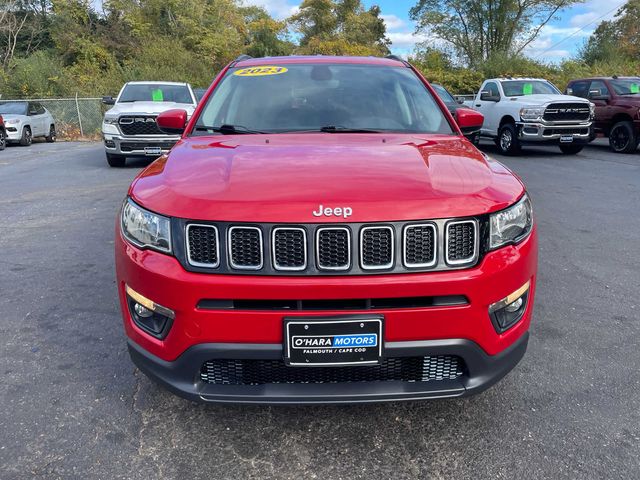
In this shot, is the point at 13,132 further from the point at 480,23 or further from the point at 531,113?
the point at 480,23

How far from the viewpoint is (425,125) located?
3342 mm

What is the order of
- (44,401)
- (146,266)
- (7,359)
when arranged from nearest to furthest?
1. (146,266)
2. (44,401)
3. (7,359)

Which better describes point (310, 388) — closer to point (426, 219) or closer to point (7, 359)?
point (426, 219)

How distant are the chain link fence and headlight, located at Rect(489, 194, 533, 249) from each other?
76.6 feet

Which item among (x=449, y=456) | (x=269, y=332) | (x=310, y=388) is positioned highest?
(x=269, y=332)

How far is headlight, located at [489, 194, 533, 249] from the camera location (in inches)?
86.7

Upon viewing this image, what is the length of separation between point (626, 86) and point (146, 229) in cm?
1538

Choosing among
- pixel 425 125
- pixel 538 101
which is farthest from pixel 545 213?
pixel 538 101

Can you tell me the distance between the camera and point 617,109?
533 inches

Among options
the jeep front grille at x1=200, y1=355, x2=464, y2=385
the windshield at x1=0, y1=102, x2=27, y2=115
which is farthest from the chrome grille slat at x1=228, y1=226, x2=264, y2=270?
the windshield at x1=0, y1=102, x2=27, y2=115

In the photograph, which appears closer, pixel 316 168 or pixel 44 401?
pixel 316 168

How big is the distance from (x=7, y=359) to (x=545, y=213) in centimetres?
620

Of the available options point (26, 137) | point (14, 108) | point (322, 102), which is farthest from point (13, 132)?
point (322, 102)

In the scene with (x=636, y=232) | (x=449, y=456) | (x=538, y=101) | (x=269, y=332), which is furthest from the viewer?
(x=538, y=101)
